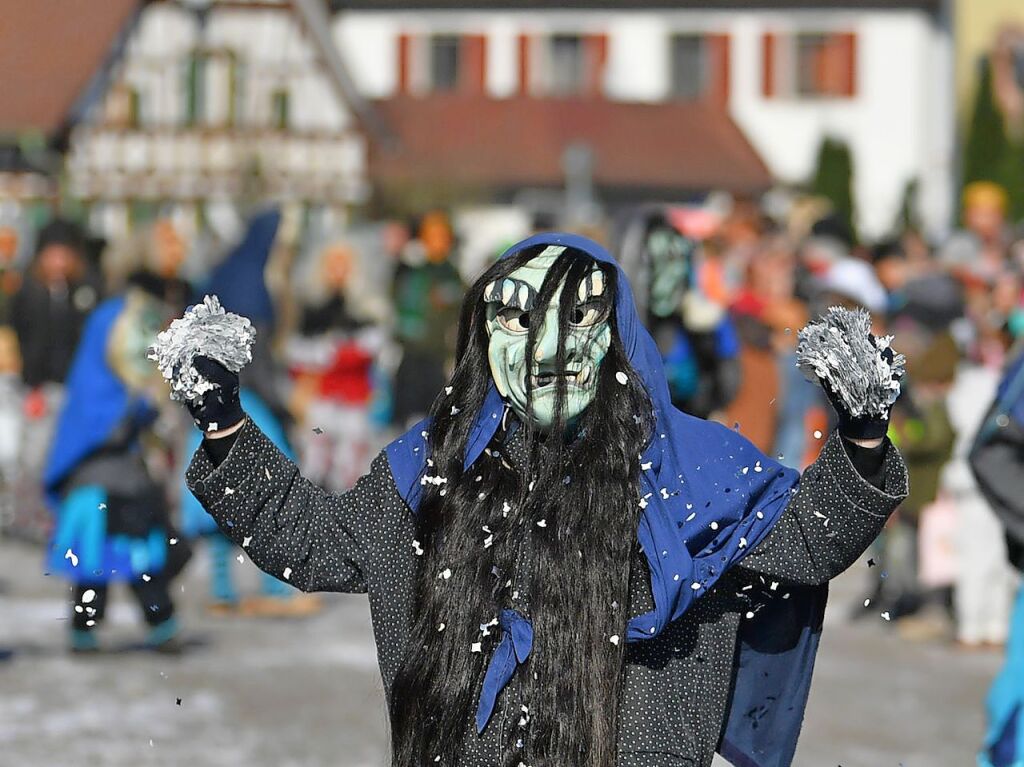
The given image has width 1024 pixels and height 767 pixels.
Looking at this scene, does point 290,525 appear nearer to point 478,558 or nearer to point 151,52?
point 478,558

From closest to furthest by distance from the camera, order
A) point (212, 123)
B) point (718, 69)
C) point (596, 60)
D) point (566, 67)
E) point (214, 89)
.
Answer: point (212, 123) < point (214, 89) < point (718, 69) < point (596, 60) < point (566, 67)

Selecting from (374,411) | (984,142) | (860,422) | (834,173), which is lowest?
(834,173)

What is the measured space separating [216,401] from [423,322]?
29.9 feet

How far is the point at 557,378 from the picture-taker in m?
3.24

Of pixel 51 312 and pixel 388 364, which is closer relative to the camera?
pixel 51 312

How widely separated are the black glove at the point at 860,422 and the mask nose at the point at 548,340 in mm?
391

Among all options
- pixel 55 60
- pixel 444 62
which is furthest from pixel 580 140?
pixel 55 60

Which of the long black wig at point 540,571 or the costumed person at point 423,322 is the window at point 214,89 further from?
the long black wig at point 540,571

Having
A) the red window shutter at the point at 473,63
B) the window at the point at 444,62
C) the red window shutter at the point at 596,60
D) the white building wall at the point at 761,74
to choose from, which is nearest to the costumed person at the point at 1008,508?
the white building wall at the point at 761,74

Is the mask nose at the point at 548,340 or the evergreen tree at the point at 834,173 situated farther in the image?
the evergreen tree at the point at 834,173

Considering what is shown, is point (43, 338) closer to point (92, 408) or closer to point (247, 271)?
point (247, 271)

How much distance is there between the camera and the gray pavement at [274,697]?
692cm

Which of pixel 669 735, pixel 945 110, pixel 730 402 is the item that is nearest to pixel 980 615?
pixel 730 402

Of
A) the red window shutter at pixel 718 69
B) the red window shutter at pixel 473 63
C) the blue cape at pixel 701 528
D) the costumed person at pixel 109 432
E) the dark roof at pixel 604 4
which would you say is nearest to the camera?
the blue cape at pixel 701 528
